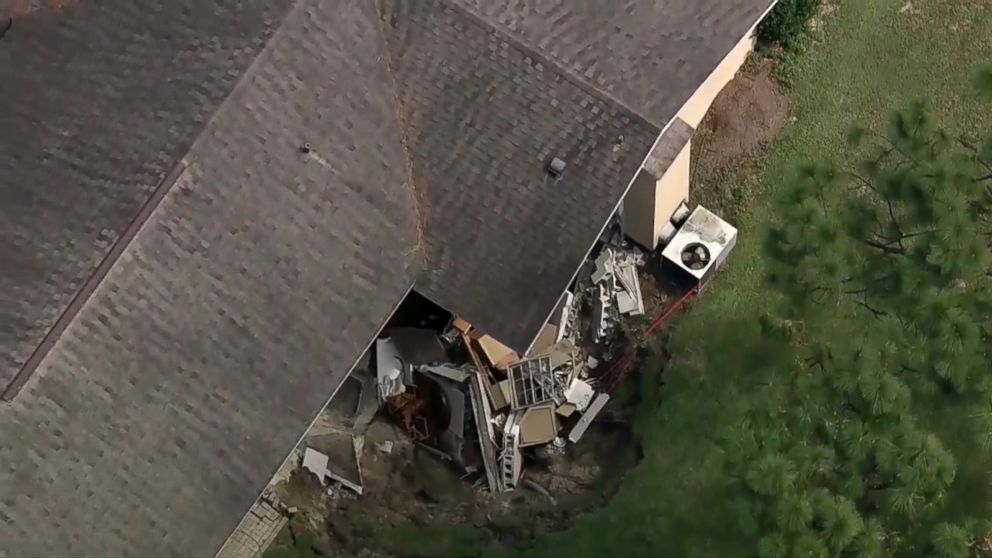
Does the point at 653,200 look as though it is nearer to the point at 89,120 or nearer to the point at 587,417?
the point at 587,417

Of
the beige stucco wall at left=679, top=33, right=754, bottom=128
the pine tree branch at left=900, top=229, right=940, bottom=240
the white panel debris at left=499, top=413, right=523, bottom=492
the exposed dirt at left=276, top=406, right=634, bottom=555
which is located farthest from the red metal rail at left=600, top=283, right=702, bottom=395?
the pine tree branch at left=900, top=229, right=940, bottom=240

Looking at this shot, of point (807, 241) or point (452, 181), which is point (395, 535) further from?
point (807, 241)

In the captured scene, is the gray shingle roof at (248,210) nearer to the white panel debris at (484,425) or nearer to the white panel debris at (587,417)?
the white panel debris at (484,425)

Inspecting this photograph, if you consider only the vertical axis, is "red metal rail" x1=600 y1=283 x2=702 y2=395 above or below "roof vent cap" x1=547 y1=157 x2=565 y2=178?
below

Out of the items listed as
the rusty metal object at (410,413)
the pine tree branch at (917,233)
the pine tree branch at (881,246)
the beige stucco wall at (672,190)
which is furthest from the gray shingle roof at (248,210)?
the pine tree branch at (917,233)

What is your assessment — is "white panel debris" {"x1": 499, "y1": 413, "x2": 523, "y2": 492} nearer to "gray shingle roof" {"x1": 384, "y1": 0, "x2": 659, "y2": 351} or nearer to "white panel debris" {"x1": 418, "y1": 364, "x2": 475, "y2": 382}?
"white panel debris" {"x1": 418, "y1": 364, "x2": 475, "y2": 382}
